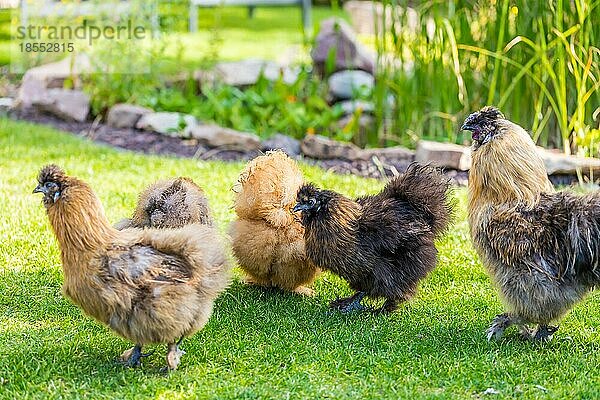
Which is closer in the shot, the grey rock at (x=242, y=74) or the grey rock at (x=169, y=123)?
the grey rock at (x=169, y=123)

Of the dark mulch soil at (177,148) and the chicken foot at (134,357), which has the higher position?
the dark mulch soil at (177,148)

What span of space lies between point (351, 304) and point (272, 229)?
0.70 meters

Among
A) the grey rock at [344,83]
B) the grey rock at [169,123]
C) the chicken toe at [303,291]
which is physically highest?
the grey rock at [344,83]

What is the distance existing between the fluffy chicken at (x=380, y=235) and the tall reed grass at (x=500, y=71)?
298 cm

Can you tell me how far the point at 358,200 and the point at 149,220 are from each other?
1.33 meters

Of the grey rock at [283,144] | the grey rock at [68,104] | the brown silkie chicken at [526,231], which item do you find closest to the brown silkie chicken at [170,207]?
the brown silkie chicken at [526,231]

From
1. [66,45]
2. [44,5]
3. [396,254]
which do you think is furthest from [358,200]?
[44,5]

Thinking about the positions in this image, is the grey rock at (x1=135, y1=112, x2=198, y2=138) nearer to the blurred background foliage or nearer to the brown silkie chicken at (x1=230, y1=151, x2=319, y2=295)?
the blurred background foliage

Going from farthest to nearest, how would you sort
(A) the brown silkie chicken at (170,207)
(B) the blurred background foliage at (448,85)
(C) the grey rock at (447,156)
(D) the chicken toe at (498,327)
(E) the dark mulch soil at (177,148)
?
1. (E) the dark mulch soil at (177,148)
2. (C) the grey rock at (447,156)
3. (B) the blurred background foliage at (448,85)
4. (A) the brown silkie chicken at (170,207)
5. (D) the chicken toe at (498,327)

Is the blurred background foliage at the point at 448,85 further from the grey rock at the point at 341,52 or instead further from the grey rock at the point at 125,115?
the grey rock at the point at 341,52

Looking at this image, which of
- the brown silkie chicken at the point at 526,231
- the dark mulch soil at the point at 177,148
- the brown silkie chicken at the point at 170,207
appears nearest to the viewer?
the brown silkie chicken at the point at 526,231

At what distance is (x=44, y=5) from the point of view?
11953 millimetres

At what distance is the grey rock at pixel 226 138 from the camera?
9.29 meters

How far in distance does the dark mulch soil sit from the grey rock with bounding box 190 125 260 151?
66 mm
